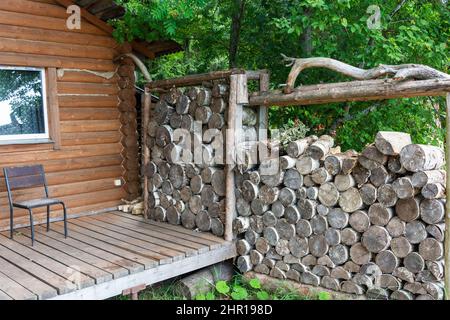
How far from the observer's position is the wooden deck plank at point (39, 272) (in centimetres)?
348

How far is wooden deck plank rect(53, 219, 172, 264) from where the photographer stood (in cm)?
423

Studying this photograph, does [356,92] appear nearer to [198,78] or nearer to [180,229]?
[198,78]

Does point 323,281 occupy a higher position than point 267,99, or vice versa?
point 267,99

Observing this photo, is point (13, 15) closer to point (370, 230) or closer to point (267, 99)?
point (267, 99)

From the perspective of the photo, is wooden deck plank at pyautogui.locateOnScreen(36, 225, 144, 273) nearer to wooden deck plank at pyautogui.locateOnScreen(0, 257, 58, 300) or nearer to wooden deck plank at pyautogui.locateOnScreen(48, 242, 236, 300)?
wooden deck plank at pyautogui.locateOnScreen(48, 242, 236, 300)

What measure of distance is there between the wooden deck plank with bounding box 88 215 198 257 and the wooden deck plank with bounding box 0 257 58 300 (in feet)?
4.58

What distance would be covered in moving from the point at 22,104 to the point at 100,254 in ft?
8.05

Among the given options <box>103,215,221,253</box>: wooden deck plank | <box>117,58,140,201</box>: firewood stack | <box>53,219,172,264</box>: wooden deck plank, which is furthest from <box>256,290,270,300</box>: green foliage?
<box>117,58,140,201</box>: firewood stack

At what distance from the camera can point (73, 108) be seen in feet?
19.2

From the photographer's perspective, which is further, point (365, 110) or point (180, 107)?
point (365, 110)

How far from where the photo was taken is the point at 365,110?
564 cm

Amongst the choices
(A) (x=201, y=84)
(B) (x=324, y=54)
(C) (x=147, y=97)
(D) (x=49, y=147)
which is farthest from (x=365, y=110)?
(D) (x=49, y=147)

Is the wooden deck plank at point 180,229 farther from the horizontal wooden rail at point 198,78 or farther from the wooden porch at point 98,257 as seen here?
the horizontal wooden rail at point 198,78
